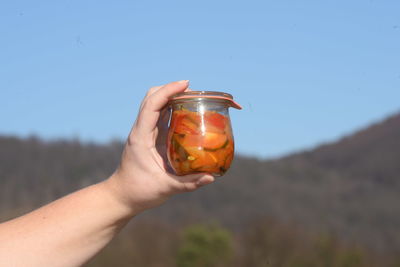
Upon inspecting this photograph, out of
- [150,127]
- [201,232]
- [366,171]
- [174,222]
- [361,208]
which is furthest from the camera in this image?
[366,171]

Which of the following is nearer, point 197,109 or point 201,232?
point 197,109

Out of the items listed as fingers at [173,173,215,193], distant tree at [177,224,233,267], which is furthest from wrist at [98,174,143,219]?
distant tree at [177,224,233,267]

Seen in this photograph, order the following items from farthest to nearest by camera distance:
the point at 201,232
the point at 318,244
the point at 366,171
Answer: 1. the point at 366,171
2. the point at 201,232
3. the point at 318,244

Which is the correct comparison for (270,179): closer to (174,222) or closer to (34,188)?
(174,222)

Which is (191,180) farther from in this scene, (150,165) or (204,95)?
(204,95)

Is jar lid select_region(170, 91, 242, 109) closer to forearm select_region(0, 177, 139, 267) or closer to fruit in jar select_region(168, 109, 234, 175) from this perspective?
fruit in jar select_region(168, 109, 234, 175)

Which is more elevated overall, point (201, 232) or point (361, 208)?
point (201, 232)

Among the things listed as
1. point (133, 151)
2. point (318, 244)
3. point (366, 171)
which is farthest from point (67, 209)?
point (366, 171)

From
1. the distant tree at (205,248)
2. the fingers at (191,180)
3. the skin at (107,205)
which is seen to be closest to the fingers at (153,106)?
the skin at (107,205)
